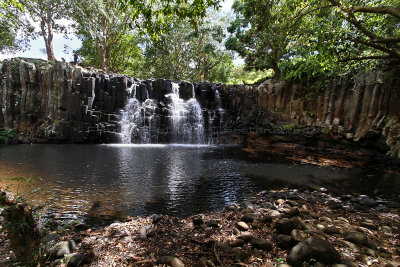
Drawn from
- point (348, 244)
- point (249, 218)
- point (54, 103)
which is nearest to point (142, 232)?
point (249, 218)

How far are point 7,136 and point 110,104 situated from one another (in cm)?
909

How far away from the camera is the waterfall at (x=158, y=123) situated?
812 inches

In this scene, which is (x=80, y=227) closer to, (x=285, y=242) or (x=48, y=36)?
(x=285, y=242)

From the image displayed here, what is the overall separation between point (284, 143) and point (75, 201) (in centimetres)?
1597

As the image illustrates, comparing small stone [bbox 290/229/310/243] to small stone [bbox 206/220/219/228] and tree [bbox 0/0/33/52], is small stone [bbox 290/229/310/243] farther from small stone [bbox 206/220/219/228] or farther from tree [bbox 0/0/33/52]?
tree [bbox 0/0/33/52]

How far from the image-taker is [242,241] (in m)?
3.24

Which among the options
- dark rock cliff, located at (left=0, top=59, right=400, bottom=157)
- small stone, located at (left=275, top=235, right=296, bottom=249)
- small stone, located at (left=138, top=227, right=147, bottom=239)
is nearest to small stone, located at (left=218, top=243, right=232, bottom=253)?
small stone, located at (left=275, top=235, right=296, bottom=249)

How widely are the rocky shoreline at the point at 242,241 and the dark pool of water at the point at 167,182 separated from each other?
103cm

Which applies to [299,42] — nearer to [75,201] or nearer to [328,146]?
[328,146]

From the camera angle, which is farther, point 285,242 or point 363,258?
point 285,242

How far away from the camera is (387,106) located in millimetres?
11531

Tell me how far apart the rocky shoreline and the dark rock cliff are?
1267 centimetres

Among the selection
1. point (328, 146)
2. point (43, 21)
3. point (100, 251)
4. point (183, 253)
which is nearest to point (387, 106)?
point (328, 146)

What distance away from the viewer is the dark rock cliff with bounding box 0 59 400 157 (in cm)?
1720
